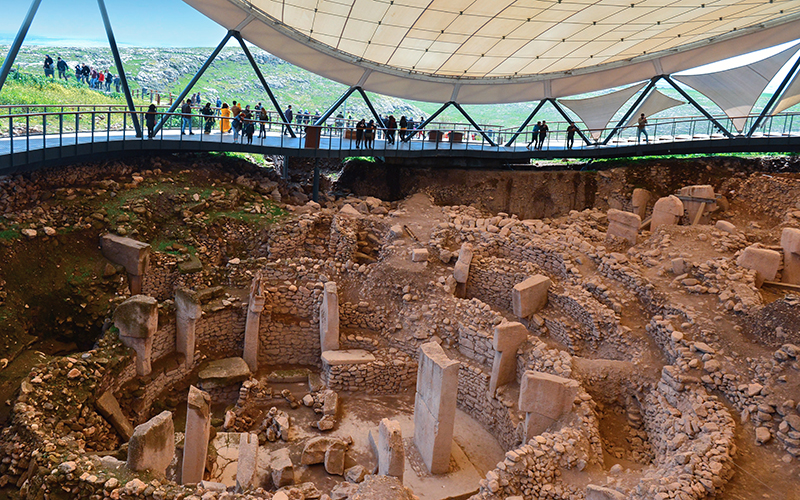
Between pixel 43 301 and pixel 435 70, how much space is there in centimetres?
1594

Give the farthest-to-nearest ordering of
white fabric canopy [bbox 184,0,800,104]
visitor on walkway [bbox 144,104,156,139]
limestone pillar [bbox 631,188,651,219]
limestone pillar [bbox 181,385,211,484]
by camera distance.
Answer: limestone pillar [bbox 631,188,651,219], white fabric canopy [bbox 184,0,800,104], visitor on walkway [bbox 144,104,156,139], limestone pillar [bbox 181,385,211,484]

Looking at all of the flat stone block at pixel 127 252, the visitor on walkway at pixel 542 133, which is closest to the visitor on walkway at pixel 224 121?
the flat stone block at pixel 127 252

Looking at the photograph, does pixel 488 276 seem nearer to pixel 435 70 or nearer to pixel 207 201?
pixel 207 201

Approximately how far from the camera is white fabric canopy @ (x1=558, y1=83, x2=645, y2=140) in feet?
79.2

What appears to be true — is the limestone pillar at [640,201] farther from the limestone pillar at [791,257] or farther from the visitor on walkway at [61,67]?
the visitor on walkway at [61,67]

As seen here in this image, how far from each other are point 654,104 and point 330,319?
55.6 ft

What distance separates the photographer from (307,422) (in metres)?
12.1

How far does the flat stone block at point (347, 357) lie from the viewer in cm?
1305

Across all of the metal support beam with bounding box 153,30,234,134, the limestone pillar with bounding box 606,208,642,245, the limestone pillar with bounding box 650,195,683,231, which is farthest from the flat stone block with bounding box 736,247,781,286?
the metal support beam with bounding box 153,30,234,134

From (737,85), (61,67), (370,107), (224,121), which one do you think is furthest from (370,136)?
(737,85)

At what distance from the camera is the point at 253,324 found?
1363cm

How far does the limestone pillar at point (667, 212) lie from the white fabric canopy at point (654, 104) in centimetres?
825

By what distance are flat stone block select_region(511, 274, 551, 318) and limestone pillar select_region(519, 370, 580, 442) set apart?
3.14 m

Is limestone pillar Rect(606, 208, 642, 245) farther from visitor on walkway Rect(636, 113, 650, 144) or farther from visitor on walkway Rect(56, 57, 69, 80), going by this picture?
visitor on walkway Rect(56, 57, 69, 80)
